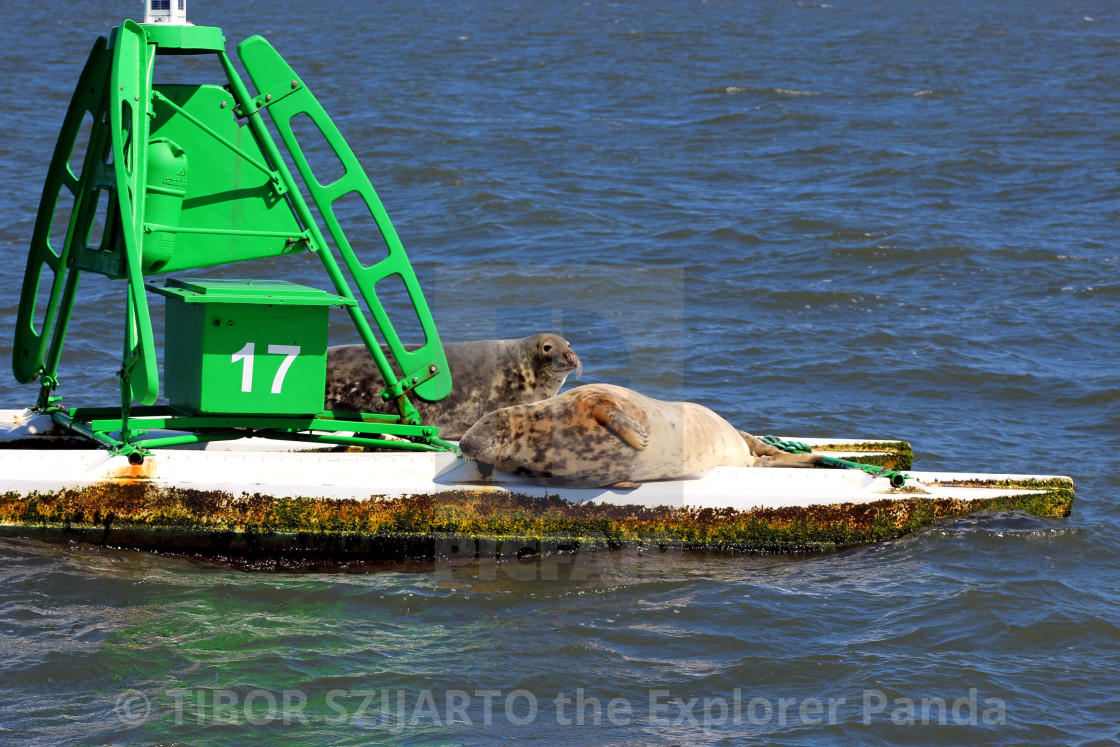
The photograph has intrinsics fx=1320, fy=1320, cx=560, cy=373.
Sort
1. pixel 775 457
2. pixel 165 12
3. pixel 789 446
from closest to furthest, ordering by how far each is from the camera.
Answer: pixel 165 12
pixel 775 457
pixel 789 446

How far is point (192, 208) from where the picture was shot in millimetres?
7145

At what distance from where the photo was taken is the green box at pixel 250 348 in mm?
6848

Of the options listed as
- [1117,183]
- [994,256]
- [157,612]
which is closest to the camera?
[157,612]

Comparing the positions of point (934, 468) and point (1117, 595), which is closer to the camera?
point (1117, 595)

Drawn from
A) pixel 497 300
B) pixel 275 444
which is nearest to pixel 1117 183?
pixel 497 300

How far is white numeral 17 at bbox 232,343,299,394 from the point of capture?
6.92m

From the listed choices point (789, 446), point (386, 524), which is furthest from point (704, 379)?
point (386, 524)

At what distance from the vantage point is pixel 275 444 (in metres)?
7.78

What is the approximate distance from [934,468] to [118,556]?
17.3 ft

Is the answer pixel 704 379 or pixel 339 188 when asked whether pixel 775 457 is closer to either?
pixel 339 188

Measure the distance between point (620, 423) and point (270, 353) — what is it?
1887mm

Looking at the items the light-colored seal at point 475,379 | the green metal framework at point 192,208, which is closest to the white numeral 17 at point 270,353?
the green metal framework at point 192,208

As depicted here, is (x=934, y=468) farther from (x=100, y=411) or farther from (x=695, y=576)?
(x=100, y=411)

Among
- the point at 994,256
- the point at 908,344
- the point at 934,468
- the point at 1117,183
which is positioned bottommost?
the point at 934,468
